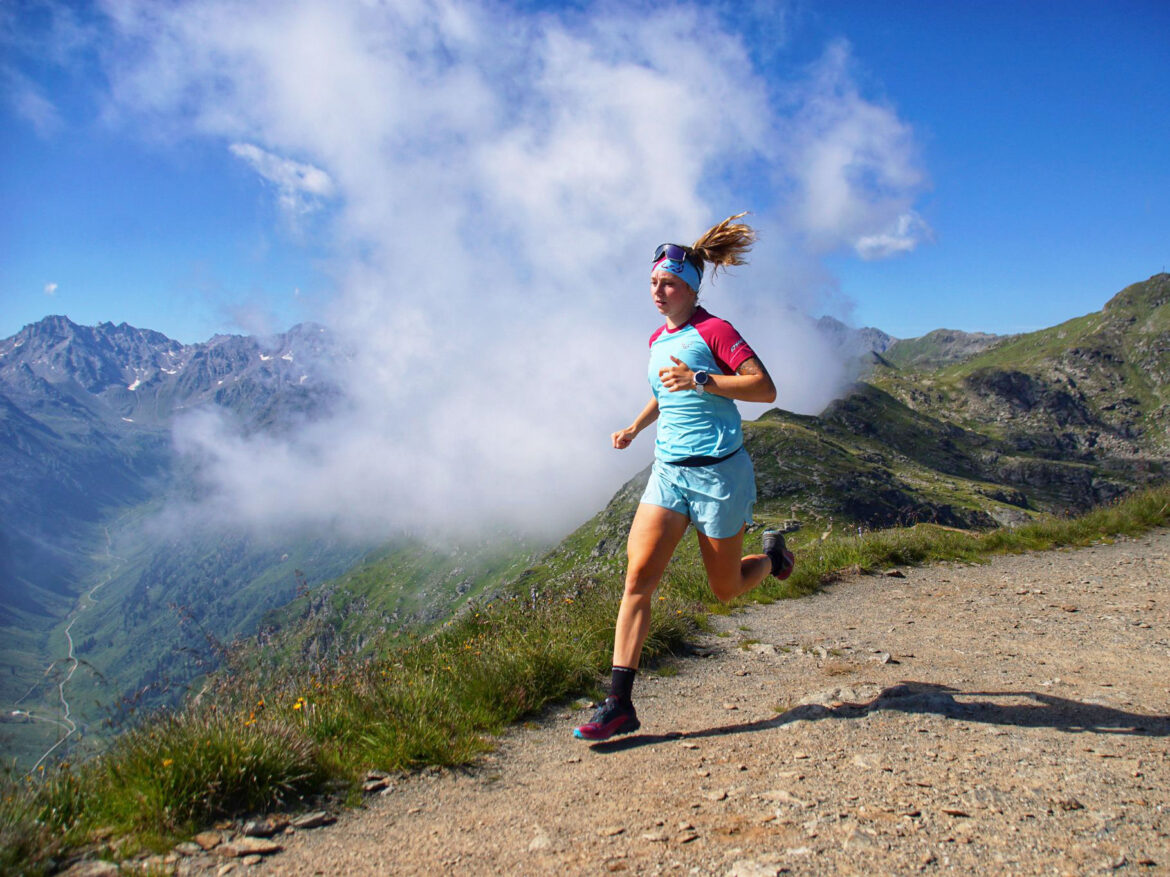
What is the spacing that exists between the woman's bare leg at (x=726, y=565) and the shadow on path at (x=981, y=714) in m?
1.02

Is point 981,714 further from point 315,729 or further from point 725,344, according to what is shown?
point 315,729

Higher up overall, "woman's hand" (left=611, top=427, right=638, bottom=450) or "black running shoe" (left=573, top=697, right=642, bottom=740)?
"woman's hand" (left=611, top=427, right=638, bottom=450)

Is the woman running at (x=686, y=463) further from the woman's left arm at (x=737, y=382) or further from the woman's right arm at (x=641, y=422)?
the woman's right arm at (x=641, y=422)

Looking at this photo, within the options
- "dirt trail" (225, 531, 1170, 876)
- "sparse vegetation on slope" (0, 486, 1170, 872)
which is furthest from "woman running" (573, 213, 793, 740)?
"sparse vegetation on slope" (0, 486, 1170, 872)

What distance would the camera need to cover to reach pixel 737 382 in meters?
4.73

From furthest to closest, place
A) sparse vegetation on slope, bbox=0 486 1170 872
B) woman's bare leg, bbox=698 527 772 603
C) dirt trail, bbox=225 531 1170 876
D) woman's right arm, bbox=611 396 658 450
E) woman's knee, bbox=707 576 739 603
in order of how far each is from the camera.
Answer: woman's right arm, bbox=611 396 658 450 → woman's knee, bbox=707 576 739 603 → woman's bare leg, bbox=698 527 772 603 → sparse vegetation on slope, bbox=0 486 1170 872 → dirt trail, bbox=225 531 1170 876

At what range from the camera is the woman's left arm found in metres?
4.68

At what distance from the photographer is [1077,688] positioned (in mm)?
5543

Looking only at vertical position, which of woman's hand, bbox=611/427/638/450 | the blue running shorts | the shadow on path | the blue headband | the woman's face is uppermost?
the blue headband

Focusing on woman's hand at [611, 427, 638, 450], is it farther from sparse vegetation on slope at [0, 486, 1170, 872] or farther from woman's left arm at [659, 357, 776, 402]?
sparse vegetation on slope at [0, 486, 1170, 872]

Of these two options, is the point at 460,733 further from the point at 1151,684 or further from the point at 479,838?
the point at 1151,684

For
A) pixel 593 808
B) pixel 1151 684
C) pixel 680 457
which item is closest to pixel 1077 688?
pixel 1151 684

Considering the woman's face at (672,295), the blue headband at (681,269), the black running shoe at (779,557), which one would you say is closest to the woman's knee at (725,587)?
the black running shoe at (779,557)

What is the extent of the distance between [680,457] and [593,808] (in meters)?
2.45
